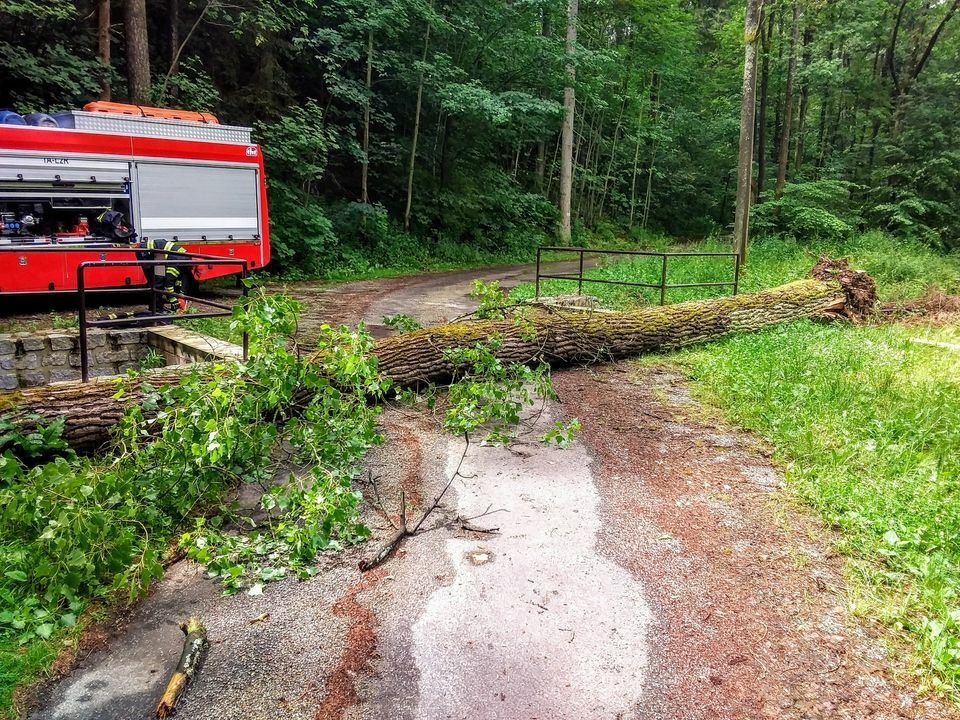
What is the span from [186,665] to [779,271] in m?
14.9

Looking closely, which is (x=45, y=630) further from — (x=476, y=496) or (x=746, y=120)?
(x=746, y=120)

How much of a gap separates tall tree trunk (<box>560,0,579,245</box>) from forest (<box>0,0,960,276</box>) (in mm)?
202

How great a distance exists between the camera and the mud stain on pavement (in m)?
2.92

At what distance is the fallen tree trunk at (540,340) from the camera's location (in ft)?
16.7

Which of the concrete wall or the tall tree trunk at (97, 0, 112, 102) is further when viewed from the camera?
the tall tree trunk at (97, 0, 112, 102)

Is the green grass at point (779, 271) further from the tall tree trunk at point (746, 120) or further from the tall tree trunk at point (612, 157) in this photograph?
the tall tree trunk at point (612, 157)

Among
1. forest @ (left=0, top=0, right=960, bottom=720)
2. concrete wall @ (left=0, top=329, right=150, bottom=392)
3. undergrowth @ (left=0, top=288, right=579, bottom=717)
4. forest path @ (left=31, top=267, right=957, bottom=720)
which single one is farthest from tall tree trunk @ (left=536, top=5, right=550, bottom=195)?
forest path @ (left=31, top=267, right=957, bottom=720)

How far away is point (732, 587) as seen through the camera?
382 centimetres

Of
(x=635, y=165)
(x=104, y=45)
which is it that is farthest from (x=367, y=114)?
(x=635, y=165)

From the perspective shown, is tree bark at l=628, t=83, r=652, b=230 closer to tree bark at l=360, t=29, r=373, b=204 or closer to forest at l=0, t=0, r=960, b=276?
forest at l=0, t=0, r=960, b=276

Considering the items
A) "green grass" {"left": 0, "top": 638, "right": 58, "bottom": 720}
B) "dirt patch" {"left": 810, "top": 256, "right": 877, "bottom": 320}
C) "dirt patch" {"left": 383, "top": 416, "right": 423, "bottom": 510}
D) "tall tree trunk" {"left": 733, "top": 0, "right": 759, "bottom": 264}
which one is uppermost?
"tall tree trunk" {"left": 733, "top": 0, "right": 759, "bottom": 264}

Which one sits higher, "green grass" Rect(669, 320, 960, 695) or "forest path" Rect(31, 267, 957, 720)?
"green grass" Rect(669, 320, 960, 695)

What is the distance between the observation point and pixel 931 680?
3027 millimetres

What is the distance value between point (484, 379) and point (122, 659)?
4.02 m
